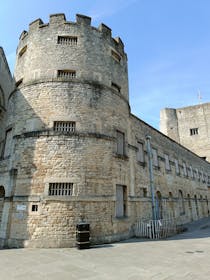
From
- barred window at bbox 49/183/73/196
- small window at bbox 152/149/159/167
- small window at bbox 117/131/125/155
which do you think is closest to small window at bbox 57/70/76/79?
small window at bbox 117/131/125/155

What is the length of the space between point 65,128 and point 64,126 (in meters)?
0.13

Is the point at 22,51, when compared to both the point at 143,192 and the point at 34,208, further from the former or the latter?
the point at 143,192

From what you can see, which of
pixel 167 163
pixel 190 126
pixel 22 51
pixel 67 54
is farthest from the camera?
pixel 190 126

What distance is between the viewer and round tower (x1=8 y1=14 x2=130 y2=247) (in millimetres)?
9273

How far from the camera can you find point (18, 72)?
43.1 feet

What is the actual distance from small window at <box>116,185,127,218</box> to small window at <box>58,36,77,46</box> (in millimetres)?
9114

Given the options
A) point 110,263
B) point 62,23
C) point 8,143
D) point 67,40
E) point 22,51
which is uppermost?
point 62,23

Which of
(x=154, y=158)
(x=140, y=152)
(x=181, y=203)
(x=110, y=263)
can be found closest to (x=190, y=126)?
(x=181, y=203)

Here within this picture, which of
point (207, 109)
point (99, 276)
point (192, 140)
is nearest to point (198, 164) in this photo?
point (192, 140)

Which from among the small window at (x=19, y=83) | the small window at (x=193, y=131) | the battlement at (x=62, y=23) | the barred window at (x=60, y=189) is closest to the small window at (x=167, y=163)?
the battlement at (x=62, y=23)

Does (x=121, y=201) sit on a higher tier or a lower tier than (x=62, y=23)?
lower

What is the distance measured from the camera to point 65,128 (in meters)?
10.7

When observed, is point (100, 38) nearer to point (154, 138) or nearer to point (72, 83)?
point (72, 83)

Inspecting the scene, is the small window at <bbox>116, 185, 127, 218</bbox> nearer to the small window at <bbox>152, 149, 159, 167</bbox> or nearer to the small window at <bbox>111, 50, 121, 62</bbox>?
the small window at <bbox>152, 149, 159, 167</bbox>
